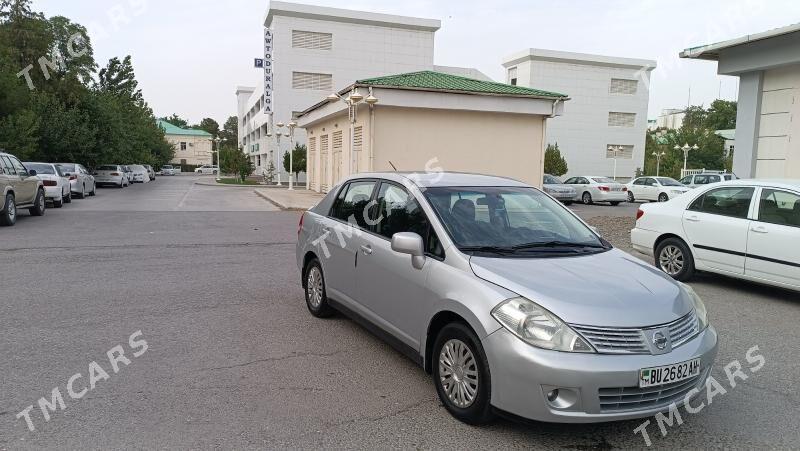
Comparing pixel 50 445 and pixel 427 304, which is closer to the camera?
pixel 50 445

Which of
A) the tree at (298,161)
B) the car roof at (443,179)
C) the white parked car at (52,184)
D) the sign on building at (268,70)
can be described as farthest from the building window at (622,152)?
the car roof at (443,179)

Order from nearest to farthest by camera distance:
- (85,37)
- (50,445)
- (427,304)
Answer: (50,445) < (427,304) < (85,37)

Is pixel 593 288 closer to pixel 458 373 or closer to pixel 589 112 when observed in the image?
pixel 458 373

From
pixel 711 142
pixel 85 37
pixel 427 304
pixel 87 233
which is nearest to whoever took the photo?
pixel 427 304

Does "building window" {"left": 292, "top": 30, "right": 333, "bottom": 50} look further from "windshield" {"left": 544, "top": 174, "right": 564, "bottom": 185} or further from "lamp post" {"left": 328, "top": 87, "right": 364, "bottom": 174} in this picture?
"windshield" {"left": 544, "top": 174, "right": 564, "bottom": 185}

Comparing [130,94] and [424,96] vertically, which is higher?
[130,94]

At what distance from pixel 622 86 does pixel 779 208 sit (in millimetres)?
52552

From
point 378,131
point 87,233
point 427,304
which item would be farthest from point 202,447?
point 378,131

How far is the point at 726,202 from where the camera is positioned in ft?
25.3

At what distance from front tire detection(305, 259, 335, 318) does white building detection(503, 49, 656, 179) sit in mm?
49903

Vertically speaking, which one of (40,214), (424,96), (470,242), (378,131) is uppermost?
(424,96)

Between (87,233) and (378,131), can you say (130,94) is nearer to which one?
(378,131)

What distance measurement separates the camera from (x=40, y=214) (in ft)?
54.2

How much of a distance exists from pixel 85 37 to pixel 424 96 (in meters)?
45.4
